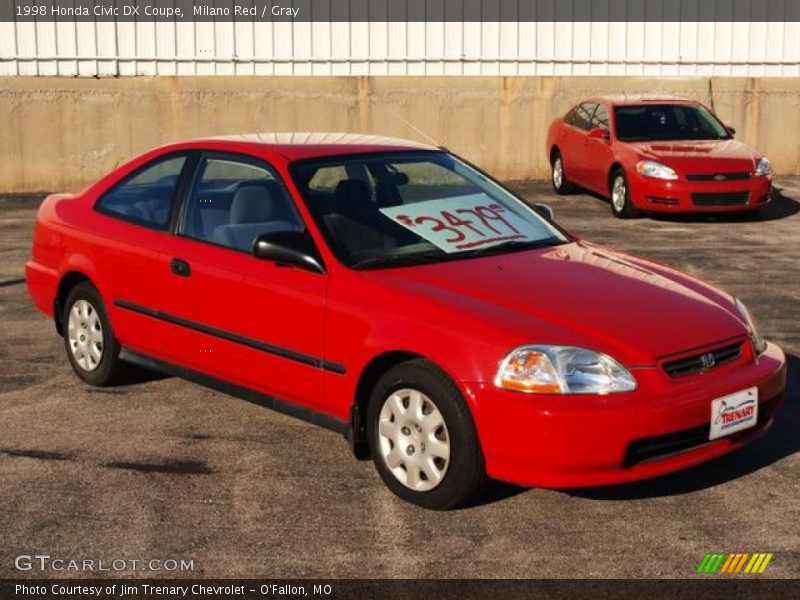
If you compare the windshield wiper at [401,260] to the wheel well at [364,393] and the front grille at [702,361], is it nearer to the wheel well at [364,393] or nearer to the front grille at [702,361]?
the wheel well at [364,393]

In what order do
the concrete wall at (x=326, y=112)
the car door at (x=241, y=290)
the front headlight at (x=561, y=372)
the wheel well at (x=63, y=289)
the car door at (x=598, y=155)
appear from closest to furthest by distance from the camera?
1. the front headlight at (x=561, y=372)
2. the car door at (x=241, y=290)
3. the wheel well at (x=63, y=289)
4. the car door at (x=598, y=155)
5. the concrete wall at (x=326, y=112)

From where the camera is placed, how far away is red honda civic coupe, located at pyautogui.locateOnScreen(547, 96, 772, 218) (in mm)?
14391

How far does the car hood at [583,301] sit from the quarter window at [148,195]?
1.58 meters

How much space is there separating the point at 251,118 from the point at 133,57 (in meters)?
2.20

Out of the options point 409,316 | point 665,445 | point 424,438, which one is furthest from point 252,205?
point 665,445

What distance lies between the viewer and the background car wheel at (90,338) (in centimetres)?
727

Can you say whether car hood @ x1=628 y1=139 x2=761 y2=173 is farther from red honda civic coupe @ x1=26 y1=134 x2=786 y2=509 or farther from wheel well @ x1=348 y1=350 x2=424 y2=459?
wheel well @ x1=348 y1=350 x2=424 y2=459

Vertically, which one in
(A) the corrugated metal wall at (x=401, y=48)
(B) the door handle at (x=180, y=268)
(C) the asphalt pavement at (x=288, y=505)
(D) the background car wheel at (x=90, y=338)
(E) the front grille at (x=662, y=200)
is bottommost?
(C) the asphalt pavement at (x=288, y=505)

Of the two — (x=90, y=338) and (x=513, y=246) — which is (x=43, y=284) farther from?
(x=513, y=246)

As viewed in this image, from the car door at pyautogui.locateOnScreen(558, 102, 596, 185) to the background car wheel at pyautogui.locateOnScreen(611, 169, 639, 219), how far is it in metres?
1.06

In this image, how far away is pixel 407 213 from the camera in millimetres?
6289

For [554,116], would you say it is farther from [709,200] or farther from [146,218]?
[146,218]

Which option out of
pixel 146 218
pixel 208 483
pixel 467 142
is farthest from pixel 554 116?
pixel 208 483

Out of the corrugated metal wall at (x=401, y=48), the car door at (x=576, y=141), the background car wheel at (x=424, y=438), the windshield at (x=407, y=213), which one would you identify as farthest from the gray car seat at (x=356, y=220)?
the corrugated metal wall at (x=401, y=48)
